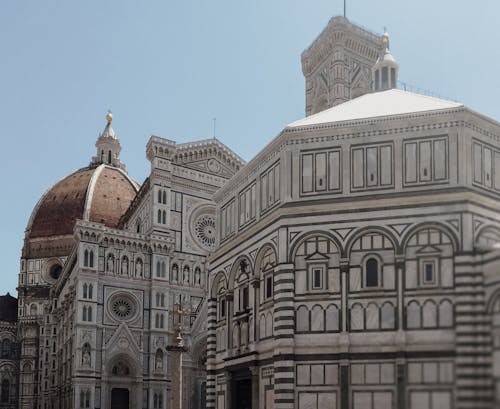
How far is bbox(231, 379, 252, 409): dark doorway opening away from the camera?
29.5 m

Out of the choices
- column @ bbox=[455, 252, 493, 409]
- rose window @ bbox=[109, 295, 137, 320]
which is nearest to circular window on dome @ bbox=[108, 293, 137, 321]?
rose window @ bbox=[109, 295, 137, 320]

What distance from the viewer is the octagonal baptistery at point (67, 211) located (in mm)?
88000

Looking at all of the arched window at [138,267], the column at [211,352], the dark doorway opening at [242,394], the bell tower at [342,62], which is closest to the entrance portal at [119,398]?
the arched window at [138,267]

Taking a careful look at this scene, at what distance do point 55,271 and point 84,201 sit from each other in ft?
29.6

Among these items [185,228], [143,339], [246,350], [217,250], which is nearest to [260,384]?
[246,350]

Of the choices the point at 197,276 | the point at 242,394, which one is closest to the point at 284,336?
the point at 242,394

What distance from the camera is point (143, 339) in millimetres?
57281

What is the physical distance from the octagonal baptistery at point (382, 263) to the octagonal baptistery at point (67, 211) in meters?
61.6

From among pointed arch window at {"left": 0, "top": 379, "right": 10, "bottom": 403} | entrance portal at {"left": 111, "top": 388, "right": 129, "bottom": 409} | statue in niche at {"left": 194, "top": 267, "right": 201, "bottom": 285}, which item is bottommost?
pointed arch window at {"left": 0, "top": 379, "right": 10, "bottom": 403}

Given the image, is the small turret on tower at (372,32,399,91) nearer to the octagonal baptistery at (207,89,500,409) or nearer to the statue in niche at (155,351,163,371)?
the octagonal baptistery at (207,89,500,409)

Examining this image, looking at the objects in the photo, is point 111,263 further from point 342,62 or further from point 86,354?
point 342,62

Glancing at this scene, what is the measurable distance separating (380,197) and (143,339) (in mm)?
34806

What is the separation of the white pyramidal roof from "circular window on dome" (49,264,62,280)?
6240 centimetres

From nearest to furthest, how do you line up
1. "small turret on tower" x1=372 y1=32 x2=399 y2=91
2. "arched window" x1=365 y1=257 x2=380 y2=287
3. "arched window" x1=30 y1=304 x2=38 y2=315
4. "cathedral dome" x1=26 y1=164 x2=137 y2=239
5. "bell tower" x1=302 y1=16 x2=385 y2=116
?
"arched window" x1=365 y1=257 x2=380 y2=287, "small turret on tower" x1=372 y1=32 x2=399 y2=91, "bell tower" x1=302 y1=16 x2=385 y2=116, "arched window" x1=30 y1=304 x2=38 y2=315, "cathedral dome" x1=26 y1=164 x2=137 y2=239
